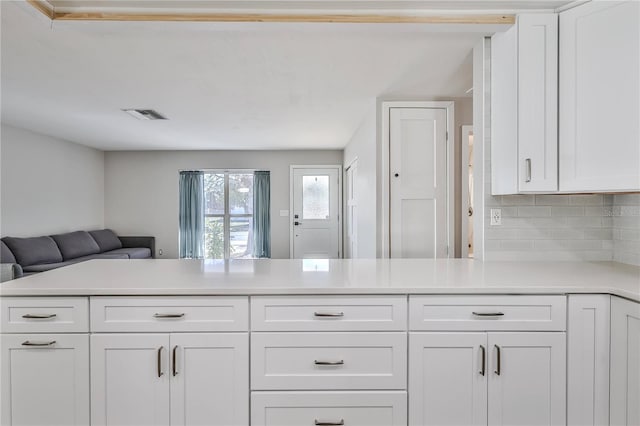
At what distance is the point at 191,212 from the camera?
657 cm

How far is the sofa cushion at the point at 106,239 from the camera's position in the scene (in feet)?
18.9

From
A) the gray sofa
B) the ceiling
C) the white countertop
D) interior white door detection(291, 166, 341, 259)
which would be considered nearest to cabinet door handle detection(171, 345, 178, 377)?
the white countertop

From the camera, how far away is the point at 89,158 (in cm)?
598

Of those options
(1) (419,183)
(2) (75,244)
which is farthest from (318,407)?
(2) (75,244)

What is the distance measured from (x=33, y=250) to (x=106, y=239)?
1640 millimetres

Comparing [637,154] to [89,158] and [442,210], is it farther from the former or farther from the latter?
[89,158]

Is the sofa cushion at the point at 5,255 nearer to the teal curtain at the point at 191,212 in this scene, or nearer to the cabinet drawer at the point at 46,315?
the teal curtain at the point at 191,212

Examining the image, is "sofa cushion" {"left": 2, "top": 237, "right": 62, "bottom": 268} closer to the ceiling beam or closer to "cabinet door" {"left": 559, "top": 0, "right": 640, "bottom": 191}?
the ceiling beam

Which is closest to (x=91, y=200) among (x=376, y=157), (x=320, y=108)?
(x=320, y=108)

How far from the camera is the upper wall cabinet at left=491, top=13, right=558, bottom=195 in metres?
1.79

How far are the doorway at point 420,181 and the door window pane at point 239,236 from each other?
13.9 feet

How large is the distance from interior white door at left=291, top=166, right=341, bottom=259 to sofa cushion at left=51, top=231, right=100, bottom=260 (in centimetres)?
327

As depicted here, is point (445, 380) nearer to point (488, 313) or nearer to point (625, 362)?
point (488, 313)

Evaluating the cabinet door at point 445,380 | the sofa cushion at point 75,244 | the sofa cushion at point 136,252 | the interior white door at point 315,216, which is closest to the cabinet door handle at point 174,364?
the cabinet door at point 445,380
